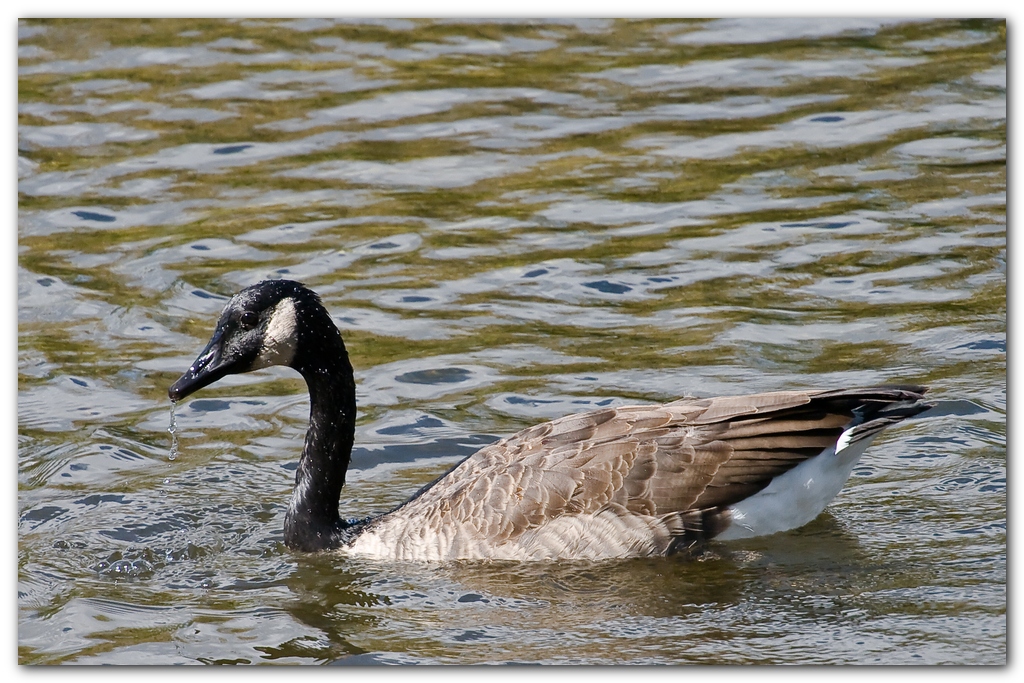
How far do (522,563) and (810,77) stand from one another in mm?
8541

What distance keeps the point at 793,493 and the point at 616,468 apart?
3.59 feet

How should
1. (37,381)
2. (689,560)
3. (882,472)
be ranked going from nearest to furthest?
1. (689,560)
2. (882,472)
3. (37,381)

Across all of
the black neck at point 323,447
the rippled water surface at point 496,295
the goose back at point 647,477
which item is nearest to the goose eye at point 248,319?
the black neck at point 323,447

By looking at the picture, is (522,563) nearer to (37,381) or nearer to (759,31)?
(37,381)

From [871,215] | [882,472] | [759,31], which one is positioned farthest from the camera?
[759,31]

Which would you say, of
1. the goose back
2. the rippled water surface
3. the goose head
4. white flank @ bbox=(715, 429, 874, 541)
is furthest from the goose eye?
white flank @ bbox=(715, 429, 874, 541)

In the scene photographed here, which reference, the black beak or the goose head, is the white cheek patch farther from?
the black beak

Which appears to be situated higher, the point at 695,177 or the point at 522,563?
the point at 695,177

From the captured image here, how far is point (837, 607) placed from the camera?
7477mm

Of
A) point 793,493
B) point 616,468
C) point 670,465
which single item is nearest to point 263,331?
point 616,468

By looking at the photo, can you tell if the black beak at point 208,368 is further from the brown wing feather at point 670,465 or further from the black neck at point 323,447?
the brown wing feather at point 670,465

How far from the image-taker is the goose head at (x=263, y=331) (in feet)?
27.3

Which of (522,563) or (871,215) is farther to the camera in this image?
(871,215)

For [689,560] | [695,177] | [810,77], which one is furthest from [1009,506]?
[810,77]
